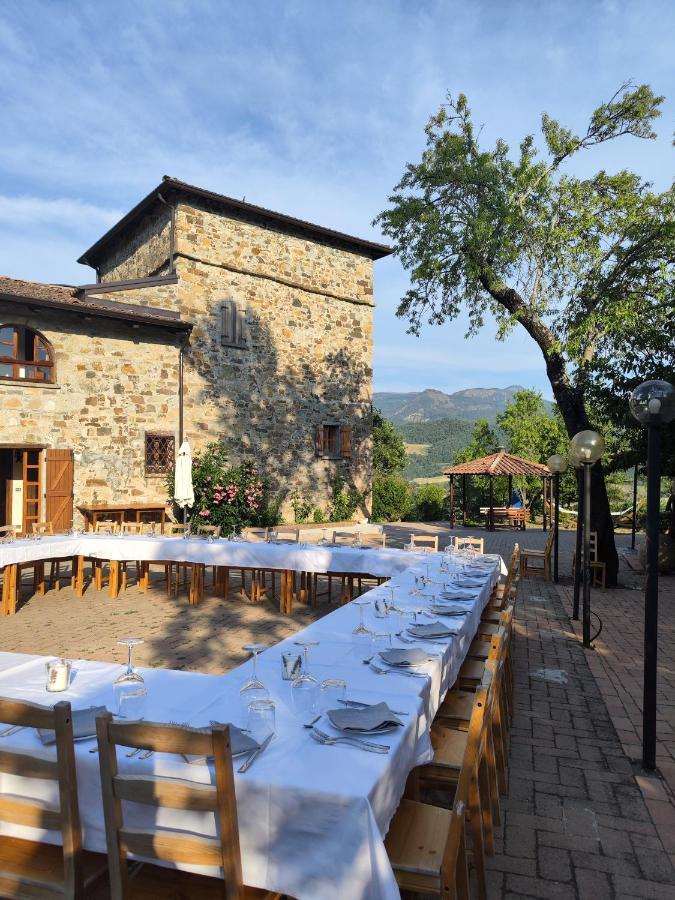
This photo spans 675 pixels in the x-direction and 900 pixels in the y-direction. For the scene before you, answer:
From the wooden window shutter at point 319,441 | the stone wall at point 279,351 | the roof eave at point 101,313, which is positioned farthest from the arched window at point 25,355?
the wooden window shutter at point 319,441

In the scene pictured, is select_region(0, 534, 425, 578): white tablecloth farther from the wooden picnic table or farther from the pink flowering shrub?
the pink flowering shrub

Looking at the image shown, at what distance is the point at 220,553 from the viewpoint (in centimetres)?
795

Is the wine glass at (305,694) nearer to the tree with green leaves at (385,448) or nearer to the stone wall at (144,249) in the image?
the stone wall at (144,249)

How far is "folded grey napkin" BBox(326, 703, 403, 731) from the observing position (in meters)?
2.27

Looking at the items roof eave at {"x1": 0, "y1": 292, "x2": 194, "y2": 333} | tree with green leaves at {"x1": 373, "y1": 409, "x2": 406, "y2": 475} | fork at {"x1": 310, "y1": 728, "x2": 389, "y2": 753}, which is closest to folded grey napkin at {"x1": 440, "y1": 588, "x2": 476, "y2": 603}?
fork at {"x1": 310, "y1": 728, "x2": 389, "y2": 753}

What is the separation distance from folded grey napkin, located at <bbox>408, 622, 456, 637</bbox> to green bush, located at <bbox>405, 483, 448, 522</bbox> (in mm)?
19407

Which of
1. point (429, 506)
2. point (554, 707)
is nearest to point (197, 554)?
point (554, 707)

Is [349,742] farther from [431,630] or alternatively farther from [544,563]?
[544,563]

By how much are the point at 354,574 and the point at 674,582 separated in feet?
20.6

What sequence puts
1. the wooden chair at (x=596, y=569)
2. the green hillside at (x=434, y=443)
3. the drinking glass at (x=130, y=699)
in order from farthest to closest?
the green hillside at (x=434, y=443)
the wooden chair at (x=596, y=569)
the drinking glass at (x=130, y=699)

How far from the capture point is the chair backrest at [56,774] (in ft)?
6.31

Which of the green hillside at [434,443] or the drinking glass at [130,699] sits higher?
the green hillside at [434,443]

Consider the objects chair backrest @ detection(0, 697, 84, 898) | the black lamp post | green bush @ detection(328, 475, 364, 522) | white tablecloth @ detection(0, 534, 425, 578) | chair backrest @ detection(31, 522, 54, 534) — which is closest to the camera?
chair backrest @ detection(0, 697, 84, 898)

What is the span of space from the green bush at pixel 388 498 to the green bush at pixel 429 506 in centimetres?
136
